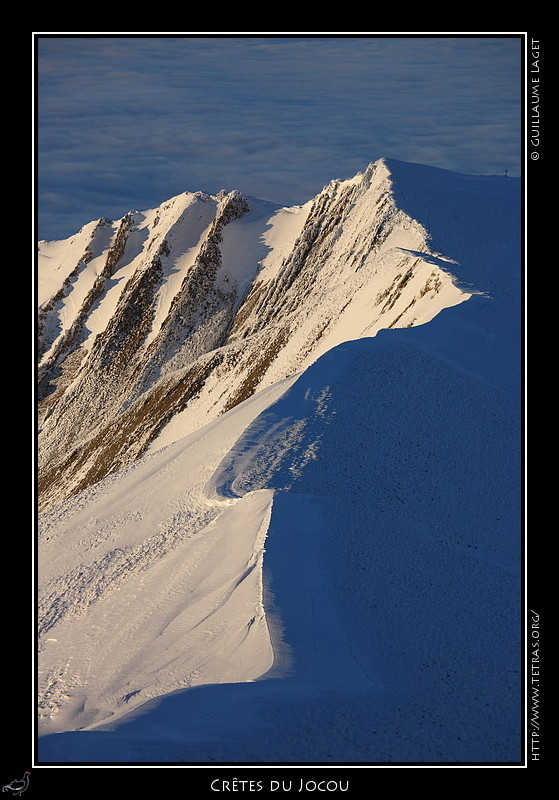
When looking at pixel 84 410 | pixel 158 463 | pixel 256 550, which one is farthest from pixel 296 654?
pixel 84 410

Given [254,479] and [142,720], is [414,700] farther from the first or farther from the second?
[254,479]

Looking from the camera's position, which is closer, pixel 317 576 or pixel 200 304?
pixel 317 576
